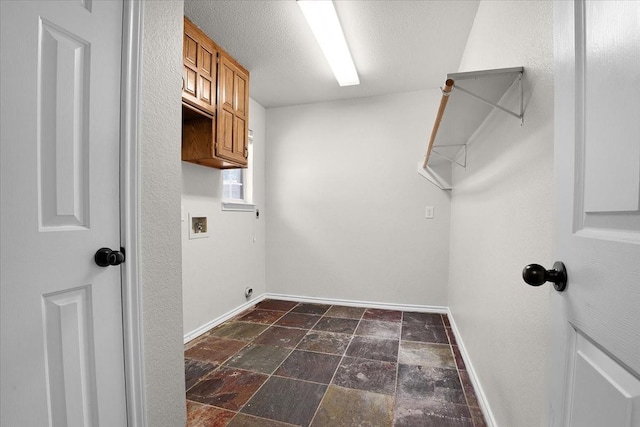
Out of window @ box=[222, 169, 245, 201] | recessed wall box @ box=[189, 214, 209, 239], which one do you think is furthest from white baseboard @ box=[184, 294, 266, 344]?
window @ box=[222, 169, 245, 201]

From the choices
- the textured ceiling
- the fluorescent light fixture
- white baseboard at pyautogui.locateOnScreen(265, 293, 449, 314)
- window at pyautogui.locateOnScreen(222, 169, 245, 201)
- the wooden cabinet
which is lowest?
white baseboard at pyautogui.locateOnScreen(265, 293, 449, 314)

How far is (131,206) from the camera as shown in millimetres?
1110

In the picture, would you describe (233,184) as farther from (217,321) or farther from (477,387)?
(477,387)

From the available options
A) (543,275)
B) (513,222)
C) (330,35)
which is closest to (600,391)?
(543,275)

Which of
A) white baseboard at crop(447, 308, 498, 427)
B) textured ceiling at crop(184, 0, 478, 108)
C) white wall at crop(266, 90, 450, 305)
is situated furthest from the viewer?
white wall at crop(266, 90, 450, 305)

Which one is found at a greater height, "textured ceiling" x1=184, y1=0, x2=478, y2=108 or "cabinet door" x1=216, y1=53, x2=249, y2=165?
"textured ceiling" x1=184, y1=0, x2=478, y2=108

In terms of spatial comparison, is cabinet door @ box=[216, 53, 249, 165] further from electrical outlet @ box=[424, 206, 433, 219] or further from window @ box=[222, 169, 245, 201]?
electrical outlet @ box=[424, 206, 433, 219]

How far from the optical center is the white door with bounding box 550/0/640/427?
0.40 metres

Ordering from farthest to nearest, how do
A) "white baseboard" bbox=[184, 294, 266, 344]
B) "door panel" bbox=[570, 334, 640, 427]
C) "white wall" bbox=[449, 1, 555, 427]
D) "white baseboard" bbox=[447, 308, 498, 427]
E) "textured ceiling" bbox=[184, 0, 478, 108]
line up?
1. "white baseboard" bbox=[184, 294, 266, 344]
2. "textured ceiling" bbox=[184, 0, 478, 108]
3. "white baseboard" bbox=[447, 308, 498, 427]
4. "white wall" bbox=[449, 1, 555, 427]
5. "door panel" bbox=[570, 334, 640, 427]

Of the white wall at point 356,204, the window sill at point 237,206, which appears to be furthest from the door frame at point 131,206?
the white wall at point 356,204

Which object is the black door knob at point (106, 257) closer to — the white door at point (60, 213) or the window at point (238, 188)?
the white door at point (60, 213)

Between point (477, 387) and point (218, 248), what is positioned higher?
point (218, 248)

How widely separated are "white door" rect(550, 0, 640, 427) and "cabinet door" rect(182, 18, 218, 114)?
2.10 metres

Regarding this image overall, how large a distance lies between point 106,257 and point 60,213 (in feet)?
0.67
